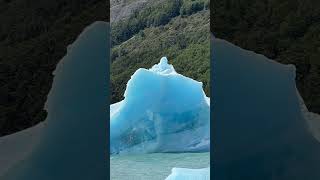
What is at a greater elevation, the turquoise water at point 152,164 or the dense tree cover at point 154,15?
the dense tree cover at point 154,15

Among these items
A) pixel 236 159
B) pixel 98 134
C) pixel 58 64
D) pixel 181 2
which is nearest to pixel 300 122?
pixel 236 159

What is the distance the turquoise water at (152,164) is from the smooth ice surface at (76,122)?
5.48 m

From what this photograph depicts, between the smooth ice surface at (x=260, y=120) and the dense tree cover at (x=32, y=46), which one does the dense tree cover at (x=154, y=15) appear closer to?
the dense tree cover at (x=32, y=46)

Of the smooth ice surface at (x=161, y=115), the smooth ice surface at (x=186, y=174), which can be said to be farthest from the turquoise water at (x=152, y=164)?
the smooth ice surface at (x=186, y=174)

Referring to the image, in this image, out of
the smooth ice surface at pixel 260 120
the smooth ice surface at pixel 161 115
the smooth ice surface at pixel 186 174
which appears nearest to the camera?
the smooth ice surface at pixel 260 120

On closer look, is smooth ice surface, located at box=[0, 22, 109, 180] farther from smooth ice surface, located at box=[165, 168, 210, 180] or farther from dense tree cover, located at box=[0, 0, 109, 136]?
smooth ice surface, located at box=[165, 168, 210, 180]

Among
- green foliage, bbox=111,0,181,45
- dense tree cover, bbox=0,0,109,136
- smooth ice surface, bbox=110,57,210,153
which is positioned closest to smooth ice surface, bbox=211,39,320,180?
dense tree cover, bbox=0,0,109,136

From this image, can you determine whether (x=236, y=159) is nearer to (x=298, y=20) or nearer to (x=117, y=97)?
(x=298, y=20)

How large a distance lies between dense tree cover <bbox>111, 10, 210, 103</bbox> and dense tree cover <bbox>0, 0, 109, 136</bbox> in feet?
28.0

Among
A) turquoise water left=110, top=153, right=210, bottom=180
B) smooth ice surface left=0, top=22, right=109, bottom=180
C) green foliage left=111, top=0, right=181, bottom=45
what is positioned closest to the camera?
smooth ice surface left=0, top=22, right=109, bottom=180

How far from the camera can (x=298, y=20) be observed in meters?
4.29

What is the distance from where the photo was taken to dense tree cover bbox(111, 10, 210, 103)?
1304cm

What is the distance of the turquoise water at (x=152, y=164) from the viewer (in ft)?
32.0

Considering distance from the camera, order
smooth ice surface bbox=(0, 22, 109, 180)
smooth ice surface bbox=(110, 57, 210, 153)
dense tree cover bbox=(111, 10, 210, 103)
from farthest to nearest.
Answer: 1. dense tree cover bbox=(111, 10, 210, 103)
2. smooth ice surface bbox=(110, 57, 210, 153)
3. smooth ice surface bbox=(0, 22, 109, 180)
